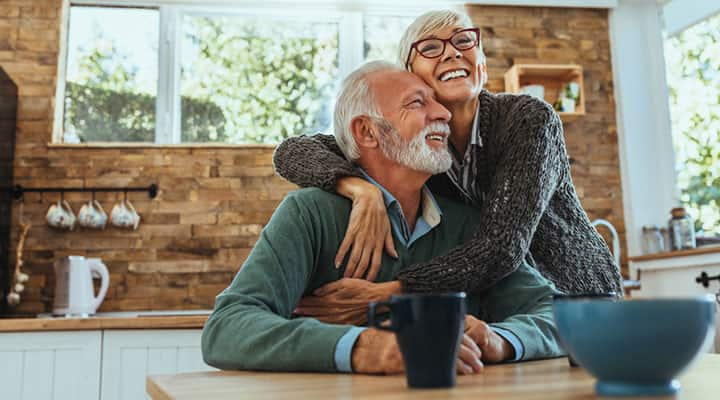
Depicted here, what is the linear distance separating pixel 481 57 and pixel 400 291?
1.94ft

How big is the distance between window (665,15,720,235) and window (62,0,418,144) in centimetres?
172

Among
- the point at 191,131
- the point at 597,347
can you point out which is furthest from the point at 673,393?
the point at 191,131

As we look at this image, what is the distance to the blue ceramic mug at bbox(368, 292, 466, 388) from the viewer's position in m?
0.66

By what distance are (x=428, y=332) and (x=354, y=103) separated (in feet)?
2.76

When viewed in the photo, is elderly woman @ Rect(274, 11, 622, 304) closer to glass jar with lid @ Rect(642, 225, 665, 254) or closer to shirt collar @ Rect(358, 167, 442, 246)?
shirt collar @ Rect(358, 167, 442, 246)

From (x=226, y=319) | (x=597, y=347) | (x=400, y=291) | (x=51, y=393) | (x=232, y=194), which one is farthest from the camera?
(x=232, y=194)

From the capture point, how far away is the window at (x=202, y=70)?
3.57 m

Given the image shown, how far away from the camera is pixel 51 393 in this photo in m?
2.47

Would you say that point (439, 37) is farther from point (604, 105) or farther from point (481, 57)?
point (604, 105)

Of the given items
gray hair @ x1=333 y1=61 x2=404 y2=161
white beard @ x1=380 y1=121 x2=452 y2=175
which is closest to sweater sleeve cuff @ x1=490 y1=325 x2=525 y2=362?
white beard @ x1=380 y1=121 x2=452 y2=175

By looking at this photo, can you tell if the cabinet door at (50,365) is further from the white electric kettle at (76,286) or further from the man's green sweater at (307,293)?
the man's green sweater at (307,293)

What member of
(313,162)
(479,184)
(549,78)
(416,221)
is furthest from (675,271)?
(313,162)

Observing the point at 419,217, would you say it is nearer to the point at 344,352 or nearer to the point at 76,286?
the point at 344,352

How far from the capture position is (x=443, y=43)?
1466mm
